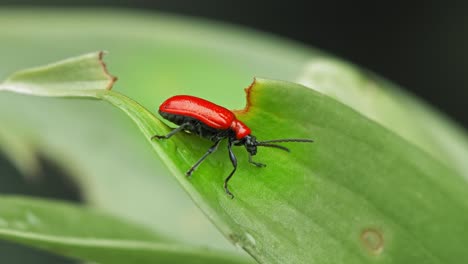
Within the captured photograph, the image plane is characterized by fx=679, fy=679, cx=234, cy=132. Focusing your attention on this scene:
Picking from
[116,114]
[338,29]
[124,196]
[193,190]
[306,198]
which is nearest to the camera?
[193,190]

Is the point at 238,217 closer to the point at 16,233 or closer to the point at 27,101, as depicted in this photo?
the point at 16,233


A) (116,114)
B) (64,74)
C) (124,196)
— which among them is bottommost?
(124,196)

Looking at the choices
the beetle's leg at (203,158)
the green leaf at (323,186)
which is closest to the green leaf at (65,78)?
the green leaf at (323,186)

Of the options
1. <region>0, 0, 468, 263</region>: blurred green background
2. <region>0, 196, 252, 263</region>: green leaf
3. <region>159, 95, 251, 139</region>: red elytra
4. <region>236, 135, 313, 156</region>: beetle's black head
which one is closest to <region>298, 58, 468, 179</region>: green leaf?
<region>159, 95, 251, 139</region>: red elytra

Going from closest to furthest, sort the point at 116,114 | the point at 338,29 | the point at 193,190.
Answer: the point at 193,190 < the point at 116,114 < the point at 338,29

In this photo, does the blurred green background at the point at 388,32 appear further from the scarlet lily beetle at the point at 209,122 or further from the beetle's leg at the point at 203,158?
the beetle's leg at the point at 203,158

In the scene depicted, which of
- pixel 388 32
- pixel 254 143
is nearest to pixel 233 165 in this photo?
pixel 254 143

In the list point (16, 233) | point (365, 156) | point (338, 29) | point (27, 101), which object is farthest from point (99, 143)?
point (338, 29)
